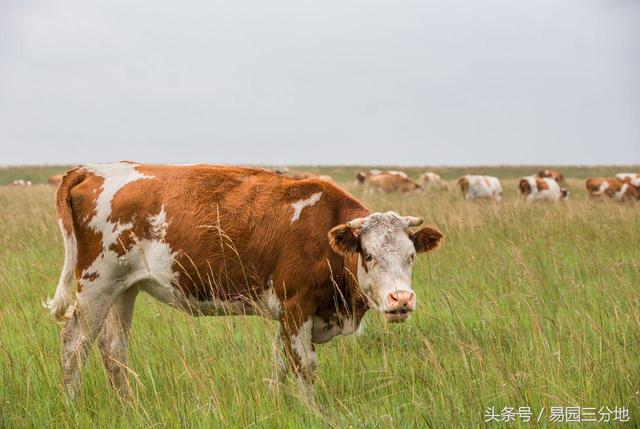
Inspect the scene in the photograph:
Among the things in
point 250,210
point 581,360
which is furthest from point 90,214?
point 581,360

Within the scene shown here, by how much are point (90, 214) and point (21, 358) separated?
140 centimetres

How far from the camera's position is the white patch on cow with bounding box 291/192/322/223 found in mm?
5379

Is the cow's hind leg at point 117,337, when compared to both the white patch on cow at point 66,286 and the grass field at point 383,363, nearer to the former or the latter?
the grass field at point 383,363

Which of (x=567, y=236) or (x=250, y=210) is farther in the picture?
(x=567, y=236)

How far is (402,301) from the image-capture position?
174 inches

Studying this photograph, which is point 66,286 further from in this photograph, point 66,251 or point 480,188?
point 480,188

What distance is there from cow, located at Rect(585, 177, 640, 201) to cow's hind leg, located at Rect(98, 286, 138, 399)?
25.8 meters

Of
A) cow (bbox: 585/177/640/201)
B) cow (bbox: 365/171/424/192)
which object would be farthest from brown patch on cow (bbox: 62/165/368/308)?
cow (bbox: 365/171/424/192)

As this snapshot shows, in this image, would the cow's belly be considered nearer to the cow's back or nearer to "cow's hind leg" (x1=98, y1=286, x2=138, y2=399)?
the cow's back

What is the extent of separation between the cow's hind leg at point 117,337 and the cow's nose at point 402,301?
220cm

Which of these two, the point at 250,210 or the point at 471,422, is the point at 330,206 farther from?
the point at 471,422

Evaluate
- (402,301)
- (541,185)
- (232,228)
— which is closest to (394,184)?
(541,185)

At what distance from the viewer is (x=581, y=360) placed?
16.4 ft

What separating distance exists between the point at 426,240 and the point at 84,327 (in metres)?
2.83
